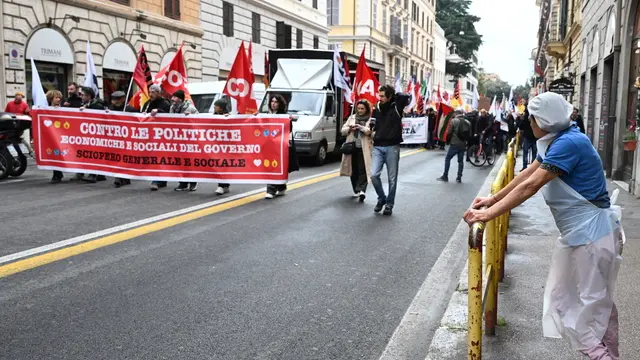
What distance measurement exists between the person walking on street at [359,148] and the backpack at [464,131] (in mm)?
4078

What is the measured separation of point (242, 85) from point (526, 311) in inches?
322

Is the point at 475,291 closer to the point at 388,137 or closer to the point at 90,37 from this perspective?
the point at 388,137

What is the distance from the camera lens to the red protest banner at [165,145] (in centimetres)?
1044

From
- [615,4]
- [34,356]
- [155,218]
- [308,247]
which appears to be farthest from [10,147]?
[615,4]

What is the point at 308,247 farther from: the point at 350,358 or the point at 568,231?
the point at 568,231

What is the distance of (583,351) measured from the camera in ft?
10.8

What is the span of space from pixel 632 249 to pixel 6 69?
16.9 meters

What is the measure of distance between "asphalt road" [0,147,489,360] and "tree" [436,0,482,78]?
252 ft

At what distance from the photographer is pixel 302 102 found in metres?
17.1

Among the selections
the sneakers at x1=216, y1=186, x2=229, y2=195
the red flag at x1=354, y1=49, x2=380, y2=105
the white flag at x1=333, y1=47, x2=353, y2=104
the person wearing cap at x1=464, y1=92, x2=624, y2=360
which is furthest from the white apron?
the white flag at x1=333, y1=47, x2=353, y2=104

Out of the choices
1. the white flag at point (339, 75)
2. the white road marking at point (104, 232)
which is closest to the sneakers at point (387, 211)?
the white road marking at point (104, 232)

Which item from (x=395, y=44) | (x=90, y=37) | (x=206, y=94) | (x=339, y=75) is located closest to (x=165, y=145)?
(x=339, y=75)

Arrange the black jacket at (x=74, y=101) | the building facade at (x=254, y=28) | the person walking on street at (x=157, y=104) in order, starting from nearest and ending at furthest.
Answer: the person walking on street at (x=157, y=104), the black jacket at (x=74, y=101), the building facade at (x=254, y=28)

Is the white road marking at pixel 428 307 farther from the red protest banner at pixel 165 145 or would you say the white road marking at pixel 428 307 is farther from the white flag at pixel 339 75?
the white flag at pixel 339 75
